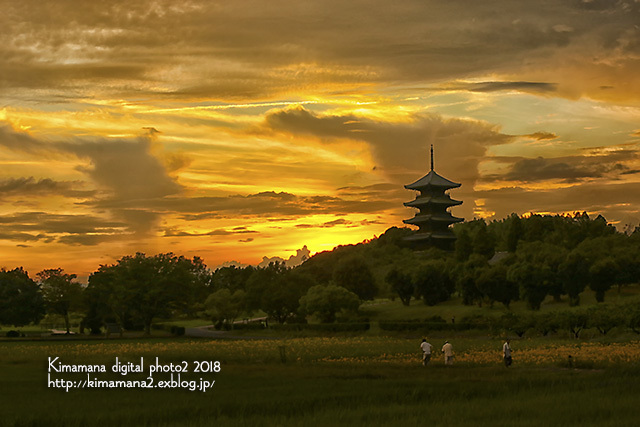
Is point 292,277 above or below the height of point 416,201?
below

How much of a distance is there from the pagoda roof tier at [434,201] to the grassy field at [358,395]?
89.8 metres

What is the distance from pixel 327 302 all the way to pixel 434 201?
187 ft

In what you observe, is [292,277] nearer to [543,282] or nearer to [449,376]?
[543,282]

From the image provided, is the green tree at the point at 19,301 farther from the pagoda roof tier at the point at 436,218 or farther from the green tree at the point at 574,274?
the pagoda roof tier at the point at 436,218

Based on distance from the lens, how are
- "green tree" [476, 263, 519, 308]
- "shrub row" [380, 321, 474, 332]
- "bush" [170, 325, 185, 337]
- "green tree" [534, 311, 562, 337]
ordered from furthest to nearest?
1. "green tree" [476, 263, 519, 308]
2. "bush" [170, 325, 185, 337]
3. "shrub row" [380, 321, 474, 332]
4. "green tree" [534, 311, 562, 337]

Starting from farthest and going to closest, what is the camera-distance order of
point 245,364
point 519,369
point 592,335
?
1. point 592,335
2. point 245,364
3. point 519,369

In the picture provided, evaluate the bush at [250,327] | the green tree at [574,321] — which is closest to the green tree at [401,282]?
the bush at [250,327]

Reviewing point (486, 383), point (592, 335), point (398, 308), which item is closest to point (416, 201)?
point (398, 308)

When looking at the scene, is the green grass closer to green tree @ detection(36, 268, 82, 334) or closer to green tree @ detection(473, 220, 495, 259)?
green tree @ detection(473, 220, 495, 259)

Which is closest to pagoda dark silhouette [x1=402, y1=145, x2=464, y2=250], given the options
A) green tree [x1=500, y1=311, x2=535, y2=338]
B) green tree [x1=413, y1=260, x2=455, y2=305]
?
green tree [x1=413, y1=260, x2=455, y2=305]

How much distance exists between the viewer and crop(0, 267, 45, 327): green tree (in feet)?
279

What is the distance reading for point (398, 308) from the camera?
301ft

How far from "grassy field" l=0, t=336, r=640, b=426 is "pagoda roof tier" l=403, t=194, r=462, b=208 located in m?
89.8

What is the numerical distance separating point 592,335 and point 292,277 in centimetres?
3832
